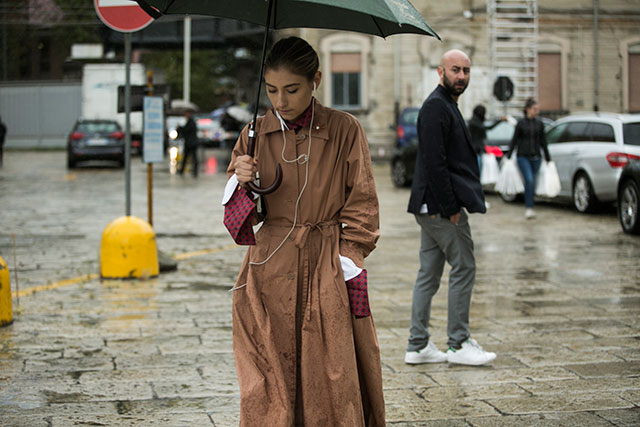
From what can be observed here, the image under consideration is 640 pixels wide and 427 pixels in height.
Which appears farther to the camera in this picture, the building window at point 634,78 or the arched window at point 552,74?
the building window at point 634,78

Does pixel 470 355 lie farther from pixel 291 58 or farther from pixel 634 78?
pixel 634 78

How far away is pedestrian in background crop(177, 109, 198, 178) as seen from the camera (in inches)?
998

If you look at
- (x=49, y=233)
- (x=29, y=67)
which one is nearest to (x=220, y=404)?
(x=49, y=233)

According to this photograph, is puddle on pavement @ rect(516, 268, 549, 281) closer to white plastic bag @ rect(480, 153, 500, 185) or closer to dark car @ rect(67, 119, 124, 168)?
white plastic bag @ rect(480, 153, 500, 185)

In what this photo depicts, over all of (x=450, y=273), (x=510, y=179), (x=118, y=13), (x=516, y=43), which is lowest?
(x=450, y=273)

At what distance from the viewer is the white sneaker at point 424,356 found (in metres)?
5.87

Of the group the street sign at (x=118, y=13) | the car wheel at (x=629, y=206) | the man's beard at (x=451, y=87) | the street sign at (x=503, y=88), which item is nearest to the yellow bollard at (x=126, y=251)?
the street sign at (x=118, y=13)

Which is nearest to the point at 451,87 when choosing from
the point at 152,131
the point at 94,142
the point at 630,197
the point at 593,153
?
the point at 152,131

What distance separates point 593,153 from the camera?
49.1 feet

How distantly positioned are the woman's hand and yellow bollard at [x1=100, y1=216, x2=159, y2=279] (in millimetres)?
5534

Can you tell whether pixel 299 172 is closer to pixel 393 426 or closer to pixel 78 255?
pixel 393 426

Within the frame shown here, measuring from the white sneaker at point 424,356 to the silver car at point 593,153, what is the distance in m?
8.34

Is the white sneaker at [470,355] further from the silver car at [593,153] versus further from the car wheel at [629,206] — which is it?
the silver car at [593,153]

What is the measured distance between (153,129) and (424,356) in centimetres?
524
